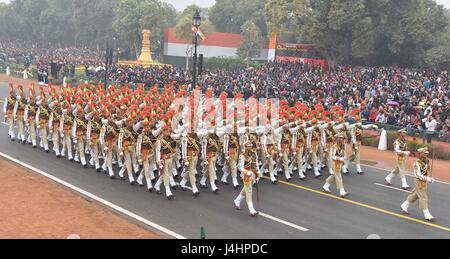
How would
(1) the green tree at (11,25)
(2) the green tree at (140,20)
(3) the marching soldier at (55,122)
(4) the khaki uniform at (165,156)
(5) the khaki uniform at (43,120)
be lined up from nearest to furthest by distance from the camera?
1. (4) the khaki uniform at (165,156)
2. (3) the marching soldier at (55,122)
3. (5) the khaki uniform at (43,120)
4. (2) the green tree at (140,20)
5. (1) the green tree at (11,25)

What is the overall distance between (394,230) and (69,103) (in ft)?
37.0

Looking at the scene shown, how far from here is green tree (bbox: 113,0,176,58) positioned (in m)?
69.4

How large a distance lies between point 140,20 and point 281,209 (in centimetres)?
5842

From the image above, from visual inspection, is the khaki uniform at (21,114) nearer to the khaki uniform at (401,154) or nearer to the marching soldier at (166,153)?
the marching soldier at (166,153)

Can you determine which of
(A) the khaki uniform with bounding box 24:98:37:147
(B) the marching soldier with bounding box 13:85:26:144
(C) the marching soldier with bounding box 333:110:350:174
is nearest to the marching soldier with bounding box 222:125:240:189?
(C) the marching soldier with bounding box 333:110:350:174

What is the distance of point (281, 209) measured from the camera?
1397 cm

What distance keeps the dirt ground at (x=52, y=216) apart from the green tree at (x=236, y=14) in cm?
6457

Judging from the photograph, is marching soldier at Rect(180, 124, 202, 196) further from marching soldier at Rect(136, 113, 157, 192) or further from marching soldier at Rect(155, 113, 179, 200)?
marching soldier at Rect(136, 113, 157, 192)

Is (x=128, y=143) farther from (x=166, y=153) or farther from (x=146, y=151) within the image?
(x=166, y=153)

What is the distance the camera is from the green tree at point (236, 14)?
76.9 meters

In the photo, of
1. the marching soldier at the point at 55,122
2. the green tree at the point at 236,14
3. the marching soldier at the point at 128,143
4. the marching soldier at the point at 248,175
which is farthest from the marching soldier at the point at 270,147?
the green tree at the point at 236,14

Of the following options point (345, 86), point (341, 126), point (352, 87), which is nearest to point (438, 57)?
point (352, 87)
